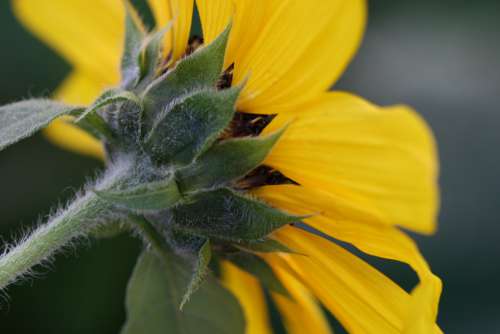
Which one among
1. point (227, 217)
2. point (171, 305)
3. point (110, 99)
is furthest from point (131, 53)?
point (171, 305)

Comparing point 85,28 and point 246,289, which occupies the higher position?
point 85,28

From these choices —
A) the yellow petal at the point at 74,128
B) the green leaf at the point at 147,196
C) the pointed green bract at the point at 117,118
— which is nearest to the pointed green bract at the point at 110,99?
the pointed green bract at the point at 117,118

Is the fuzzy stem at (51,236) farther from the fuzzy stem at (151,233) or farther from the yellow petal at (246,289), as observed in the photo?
the yellow petal at (246,289)

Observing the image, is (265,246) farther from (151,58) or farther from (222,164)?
(151,58)

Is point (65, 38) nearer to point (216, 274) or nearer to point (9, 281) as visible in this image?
point (216, 274)

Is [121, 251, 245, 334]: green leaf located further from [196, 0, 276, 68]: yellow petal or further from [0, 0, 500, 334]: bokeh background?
[0, 0, 500, 334]: bokeh background

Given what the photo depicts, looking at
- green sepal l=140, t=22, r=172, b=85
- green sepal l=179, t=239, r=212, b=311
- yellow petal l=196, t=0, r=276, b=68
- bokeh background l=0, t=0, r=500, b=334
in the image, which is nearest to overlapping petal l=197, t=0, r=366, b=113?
yellow petal l=196, t=0, r=276, b=68
